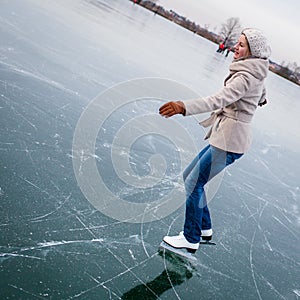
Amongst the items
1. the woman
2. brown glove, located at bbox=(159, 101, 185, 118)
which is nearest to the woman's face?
the woman

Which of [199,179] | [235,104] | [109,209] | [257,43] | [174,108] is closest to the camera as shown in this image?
[174,108]

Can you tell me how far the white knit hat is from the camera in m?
1.90

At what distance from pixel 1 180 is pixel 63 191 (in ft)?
1.36

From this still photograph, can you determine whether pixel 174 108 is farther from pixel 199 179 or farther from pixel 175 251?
pixel 175 251

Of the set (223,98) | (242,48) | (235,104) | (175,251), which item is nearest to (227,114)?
(235,104)

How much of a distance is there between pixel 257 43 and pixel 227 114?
1.38ft

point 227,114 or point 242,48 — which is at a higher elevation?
point 242,48

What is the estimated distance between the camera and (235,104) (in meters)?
2.01

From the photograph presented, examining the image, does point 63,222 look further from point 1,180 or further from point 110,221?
point 1,180

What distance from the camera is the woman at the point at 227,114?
184 cm

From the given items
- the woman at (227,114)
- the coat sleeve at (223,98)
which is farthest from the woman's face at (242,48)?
the coat sleeve at (223,98)

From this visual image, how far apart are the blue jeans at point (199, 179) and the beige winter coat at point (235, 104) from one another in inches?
3.1

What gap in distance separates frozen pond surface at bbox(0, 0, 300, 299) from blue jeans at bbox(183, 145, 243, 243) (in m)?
0.23

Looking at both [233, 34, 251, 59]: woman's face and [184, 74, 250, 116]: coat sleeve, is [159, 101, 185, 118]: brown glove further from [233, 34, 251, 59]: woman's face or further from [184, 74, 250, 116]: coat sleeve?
[233, 34, 251, 59]: woman's face
